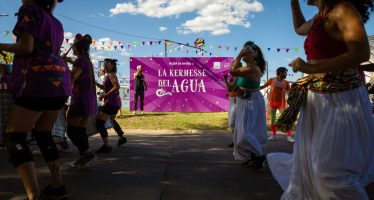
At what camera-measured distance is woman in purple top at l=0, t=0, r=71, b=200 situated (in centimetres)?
329

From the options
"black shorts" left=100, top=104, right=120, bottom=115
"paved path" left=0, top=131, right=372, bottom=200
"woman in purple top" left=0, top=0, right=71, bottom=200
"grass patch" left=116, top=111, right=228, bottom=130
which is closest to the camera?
"woman in purple top" left=0, top=0, right=71, bottom=200

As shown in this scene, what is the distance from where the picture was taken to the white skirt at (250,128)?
560cm

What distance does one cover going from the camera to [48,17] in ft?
11.3

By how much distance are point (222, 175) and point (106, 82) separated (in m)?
2.96

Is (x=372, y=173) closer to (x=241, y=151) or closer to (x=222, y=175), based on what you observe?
(x=222, y=175)

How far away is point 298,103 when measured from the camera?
271 cm

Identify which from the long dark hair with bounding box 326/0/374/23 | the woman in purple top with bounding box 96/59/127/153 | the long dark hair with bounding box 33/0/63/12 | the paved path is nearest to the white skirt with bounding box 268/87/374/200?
the long dark hair with bounding box 326/0/374/23

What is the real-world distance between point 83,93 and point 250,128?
227 centimetres


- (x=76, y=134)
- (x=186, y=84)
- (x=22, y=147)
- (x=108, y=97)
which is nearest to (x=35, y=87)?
(x=22, y=147)

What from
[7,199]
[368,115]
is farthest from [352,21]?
[7,199]

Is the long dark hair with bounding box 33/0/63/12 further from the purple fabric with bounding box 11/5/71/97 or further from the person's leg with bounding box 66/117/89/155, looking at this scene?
the person's leg with bounding box 66/117/89/155

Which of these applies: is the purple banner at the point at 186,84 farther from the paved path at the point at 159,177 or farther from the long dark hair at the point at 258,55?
the long dark hair at the point at 258,55

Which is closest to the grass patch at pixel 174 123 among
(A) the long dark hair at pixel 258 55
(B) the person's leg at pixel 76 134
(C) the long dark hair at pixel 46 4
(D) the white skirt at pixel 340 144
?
(A) the long dark hair at pixel 258 55

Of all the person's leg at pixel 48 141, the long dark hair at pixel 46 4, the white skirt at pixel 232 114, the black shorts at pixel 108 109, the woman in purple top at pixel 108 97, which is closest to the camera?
the long dark hair at pixel 46 4
